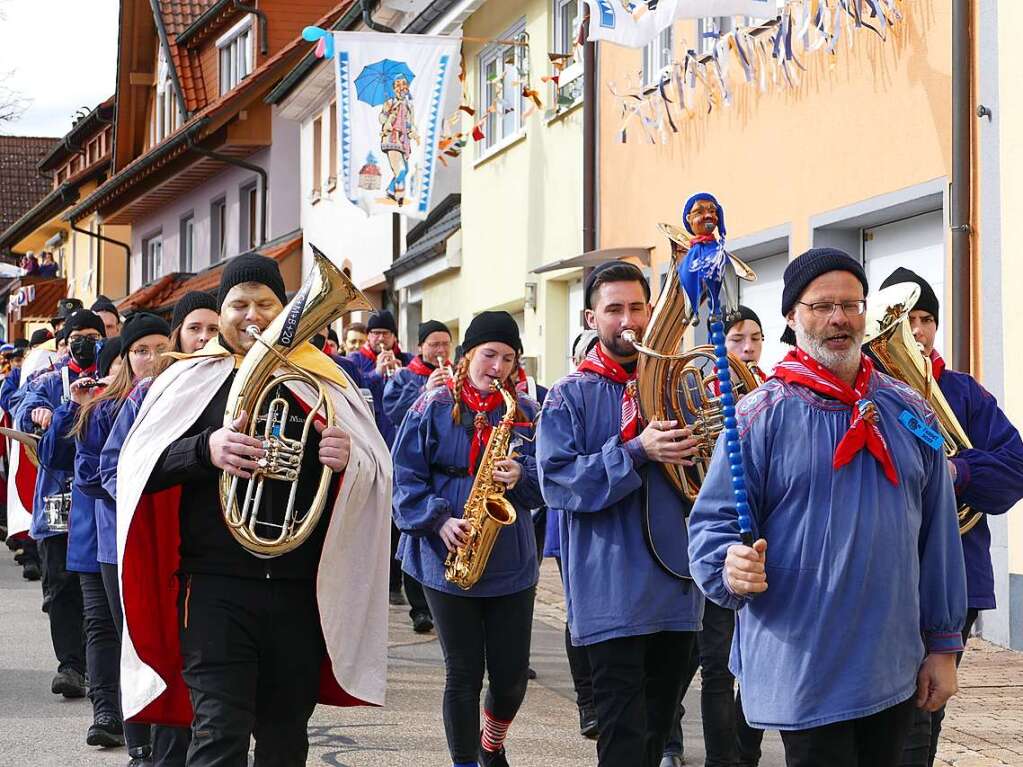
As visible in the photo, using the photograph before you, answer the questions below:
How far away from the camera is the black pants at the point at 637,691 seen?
5914 millimetres

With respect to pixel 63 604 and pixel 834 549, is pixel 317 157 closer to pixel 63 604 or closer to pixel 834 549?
pixel 63 604

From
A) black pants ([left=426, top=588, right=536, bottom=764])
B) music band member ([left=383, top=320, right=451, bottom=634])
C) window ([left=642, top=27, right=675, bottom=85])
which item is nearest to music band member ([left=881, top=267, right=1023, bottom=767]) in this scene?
black pants ([left=426, top=588, right=536, bottom=764])

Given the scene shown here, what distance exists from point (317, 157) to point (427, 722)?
2221cm

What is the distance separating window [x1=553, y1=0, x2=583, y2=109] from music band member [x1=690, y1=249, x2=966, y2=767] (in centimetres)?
1369

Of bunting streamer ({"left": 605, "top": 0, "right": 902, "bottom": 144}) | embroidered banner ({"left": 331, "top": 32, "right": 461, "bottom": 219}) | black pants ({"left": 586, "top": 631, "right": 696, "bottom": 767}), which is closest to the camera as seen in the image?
black pants ({"left": 586, "top": 631, "right": 696, "bottom": 767})

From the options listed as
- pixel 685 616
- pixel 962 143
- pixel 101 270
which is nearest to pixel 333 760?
pixel 685 616

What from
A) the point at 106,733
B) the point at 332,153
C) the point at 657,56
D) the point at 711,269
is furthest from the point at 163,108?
the point at 711,269

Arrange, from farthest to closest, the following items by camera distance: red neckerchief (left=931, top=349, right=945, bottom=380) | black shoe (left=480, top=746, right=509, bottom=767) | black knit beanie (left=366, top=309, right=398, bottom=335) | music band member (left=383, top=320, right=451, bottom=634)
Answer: black knit beanie (left=366, top=309, right=398, bottom=335)
music band member (left=383, top=320, right=451, bottom=634)
black shoe (left=480, top=746, right=509, bottom=767)
red neckerchief (left=931, top=349, right=945, bottom=380)

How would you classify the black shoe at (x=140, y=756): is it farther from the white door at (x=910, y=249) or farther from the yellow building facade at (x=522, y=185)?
the yellow building facade at (x=522, y=185)

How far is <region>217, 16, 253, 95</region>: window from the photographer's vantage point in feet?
116

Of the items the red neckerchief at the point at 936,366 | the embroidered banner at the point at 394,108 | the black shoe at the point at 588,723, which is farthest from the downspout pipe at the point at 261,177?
the red neckerchief at the point at 936,366

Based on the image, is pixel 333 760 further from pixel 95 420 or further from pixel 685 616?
pixel 685 616

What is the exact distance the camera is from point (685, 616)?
6129 mm

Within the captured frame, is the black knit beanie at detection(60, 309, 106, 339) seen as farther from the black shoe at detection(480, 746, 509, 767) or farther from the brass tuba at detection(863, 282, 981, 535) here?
the brass tuba at detection(863, 282, 981, 535)
